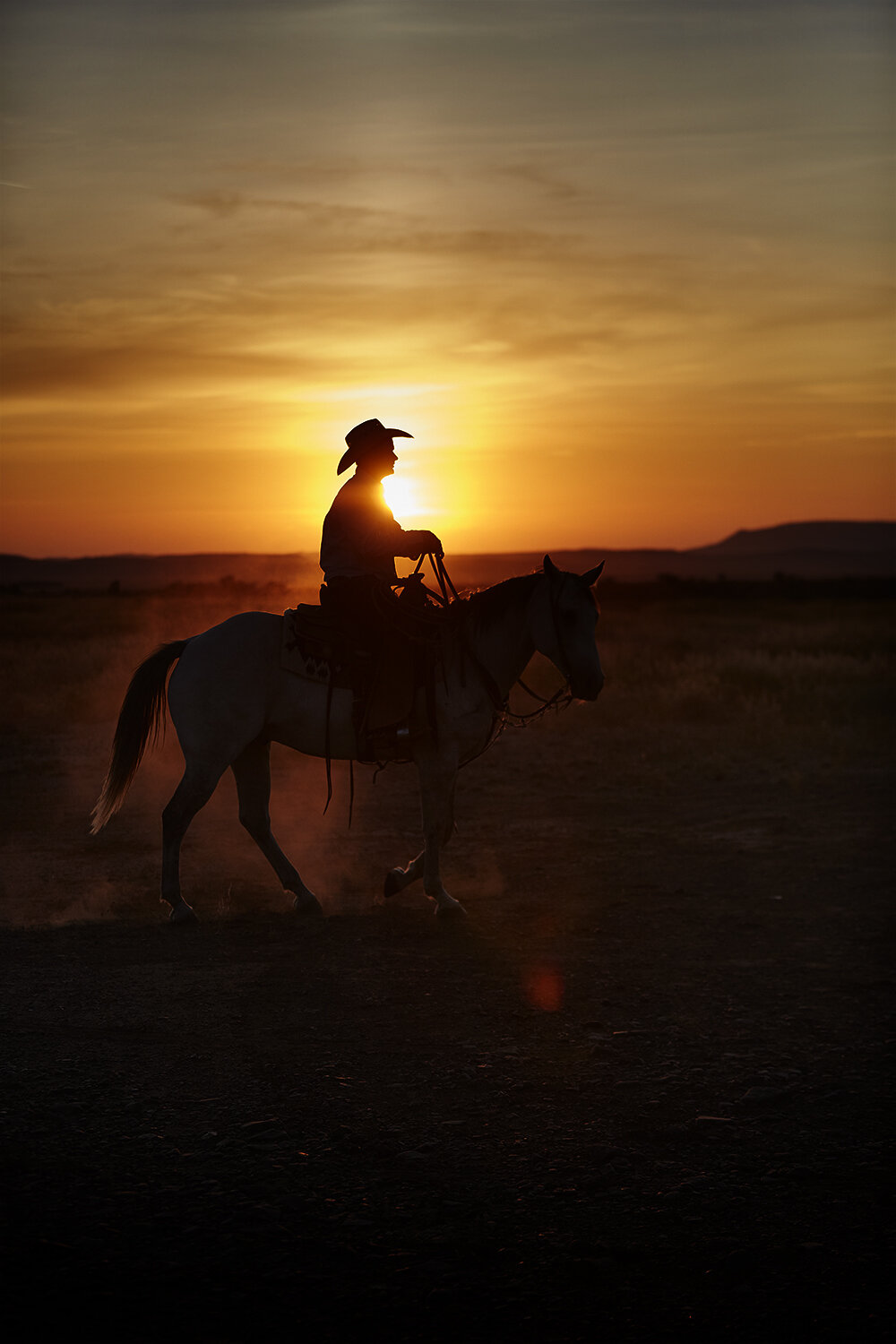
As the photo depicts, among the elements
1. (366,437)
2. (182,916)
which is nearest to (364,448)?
(366,437)

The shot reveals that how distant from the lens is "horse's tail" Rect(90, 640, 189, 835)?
26.5ft

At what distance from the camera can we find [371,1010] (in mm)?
5973

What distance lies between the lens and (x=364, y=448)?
779 cm

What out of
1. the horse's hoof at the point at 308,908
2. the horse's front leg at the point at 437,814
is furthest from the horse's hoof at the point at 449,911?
the horse's hoof at the point at 308,908

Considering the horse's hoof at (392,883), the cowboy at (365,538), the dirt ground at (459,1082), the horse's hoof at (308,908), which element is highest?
the cowboy at (365,538)

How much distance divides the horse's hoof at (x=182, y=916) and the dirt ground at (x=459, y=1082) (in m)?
0.16

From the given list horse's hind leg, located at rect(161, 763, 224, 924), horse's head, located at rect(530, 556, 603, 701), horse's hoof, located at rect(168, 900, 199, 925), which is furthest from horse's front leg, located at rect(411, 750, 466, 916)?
horse's hoof, located at rect(168, 900, 199, 925)

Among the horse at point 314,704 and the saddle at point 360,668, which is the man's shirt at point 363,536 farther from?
the horse at point 314,704

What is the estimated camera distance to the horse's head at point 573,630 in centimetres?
756

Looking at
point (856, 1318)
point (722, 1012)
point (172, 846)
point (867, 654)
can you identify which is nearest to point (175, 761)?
point (172, 846)

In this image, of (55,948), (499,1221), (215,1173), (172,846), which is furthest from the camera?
(172,846)

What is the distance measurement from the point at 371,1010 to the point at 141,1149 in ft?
5.90

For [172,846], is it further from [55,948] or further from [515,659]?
[515,659]

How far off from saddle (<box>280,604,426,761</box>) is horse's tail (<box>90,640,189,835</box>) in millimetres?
875
